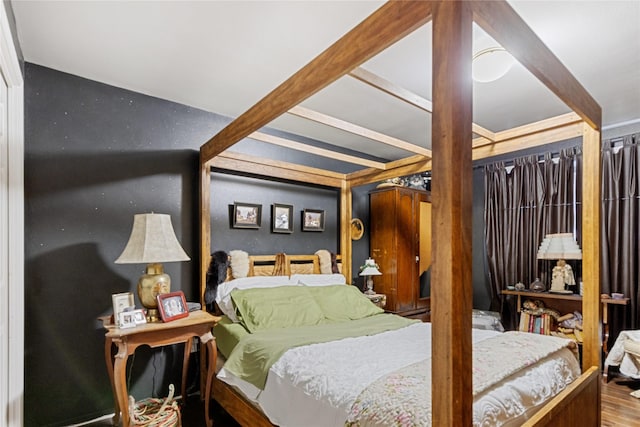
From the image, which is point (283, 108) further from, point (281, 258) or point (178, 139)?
point (281, 258)

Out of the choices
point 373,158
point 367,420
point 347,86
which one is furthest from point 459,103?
point 373,158

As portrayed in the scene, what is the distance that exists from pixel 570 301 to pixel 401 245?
1836 millimetres

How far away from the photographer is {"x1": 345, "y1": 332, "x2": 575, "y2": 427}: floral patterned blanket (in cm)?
137

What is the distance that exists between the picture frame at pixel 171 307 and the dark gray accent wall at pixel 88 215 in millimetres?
621

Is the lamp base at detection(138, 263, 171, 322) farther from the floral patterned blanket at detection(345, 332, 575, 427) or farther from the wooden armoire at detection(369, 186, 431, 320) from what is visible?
the wooden armoire at detection(369, 186, 431, 320)

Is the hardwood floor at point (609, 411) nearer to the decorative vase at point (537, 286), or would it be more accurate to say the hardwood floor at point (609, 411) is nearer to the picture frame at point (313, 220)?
the decorative vase at point (537, 286)

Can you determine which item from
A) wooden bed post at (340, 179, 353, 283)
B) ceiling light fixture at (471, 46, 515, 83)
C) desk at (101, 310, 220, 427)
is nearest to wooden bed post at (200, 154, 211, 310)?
desk at (101, 310, 220, 427)

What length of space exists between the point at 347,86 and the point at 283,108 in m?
1.07

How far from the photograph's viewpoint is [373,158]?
192 inches

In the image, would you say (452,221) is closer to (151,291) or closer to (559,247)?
(151,291)

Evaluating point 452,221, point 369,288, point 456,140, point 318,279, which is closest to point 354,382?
point 452,221

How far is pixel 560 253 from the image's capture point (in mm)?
3574

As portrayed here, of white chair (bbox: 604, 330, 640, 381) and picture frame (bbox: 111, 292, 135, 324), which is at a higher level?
picture frame (bbox: 111, 292, 135, 324)

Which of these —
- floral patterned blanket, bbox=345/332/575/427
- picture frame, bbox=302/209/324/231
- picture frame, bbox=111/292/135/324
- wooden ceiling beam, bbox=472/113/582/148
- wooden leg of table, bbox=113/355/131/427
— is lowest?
wooden leg of table, bbox=113/355/131/427
